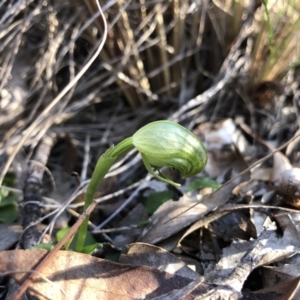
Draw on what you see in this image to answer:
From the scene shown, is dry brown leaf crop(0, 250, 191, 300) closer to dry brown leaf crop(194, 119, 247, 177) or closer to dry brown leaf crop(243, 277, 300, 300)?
dry brown leaf crop(243, 277, 300, 300)

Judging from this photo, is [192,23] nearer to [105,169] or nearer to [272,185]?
[272,185]

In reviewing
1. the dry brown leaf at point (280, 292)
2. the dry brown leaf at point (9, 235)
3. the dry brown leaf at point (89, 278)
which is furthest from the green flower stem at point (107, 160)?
the dry brown leaf at point (280, 292)

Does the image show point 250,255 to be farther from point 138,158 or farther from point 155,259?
point 138,158

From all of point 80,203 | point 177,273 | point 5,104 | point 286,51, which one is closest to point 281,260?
point 177,273

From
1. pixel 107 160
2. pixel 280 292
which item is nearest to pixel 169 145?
pixel 107 160

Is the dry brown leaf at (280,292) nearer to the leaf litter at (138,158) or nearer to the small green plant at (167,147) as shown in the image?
the leaf litter at (138,158)

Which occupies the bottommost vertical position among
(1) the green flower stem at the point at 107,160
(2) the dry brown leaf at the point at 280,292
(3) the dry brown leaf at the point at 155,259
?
(2) the dry brown leaf at the point at 280,292
